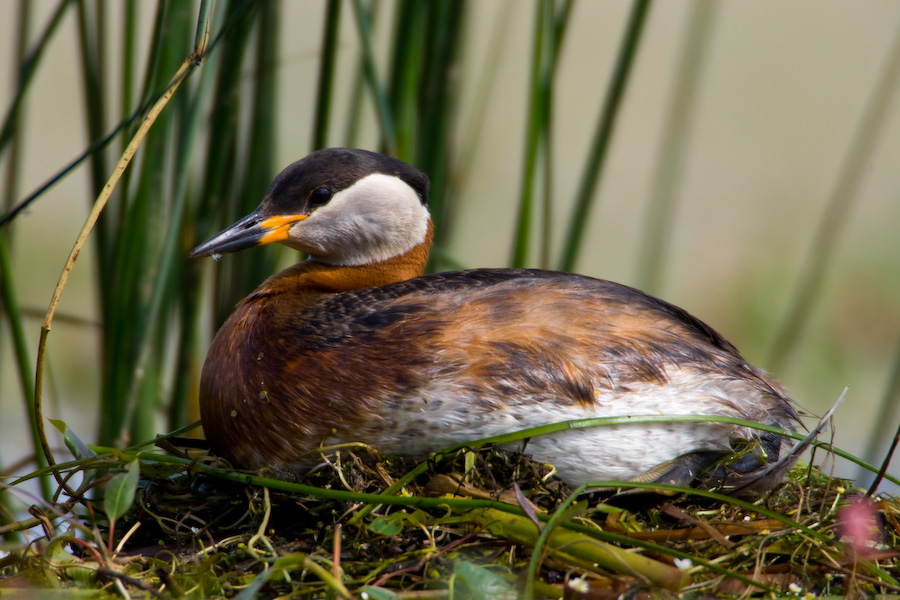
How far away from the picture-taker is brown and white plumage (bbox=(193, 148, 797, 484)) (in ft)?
4.83

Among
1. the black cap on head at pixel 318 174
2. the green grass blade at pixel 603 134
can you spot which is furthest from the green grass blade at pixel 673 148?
the black cap on head at pixel 318 174

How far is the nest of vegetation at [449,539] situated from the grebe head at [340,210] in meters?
0.53

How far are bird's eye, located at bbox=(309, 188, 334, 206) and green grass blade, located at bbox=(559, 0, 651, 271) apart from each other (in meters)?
0.67

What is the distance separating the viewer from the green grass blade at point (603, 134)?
1.98 meters

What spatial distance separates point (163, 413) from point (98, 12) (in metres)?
1.08

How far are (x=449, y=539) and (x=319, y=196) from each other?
2.71 feet

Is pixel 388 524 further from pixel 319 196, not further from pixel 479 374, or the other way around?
pixel 319 196

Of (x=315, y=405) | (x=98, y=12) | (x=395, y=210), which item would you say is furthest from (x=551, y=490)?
(x=98, y=12)

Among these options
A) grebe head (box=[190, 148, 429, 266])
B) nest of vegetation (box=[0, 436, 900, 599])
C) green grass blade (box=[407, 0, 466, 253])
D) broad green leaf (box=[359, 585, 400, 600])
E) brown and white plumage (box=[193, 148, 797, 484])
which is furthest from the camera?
green grass blade (box=[407, 0, 466, 253])

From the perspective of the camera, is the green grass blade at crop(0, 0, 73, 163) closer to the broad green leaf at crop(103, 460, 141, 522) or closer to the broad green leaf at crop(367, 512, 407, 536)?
the broad green leaf at crop(103, 460, 141, 522)

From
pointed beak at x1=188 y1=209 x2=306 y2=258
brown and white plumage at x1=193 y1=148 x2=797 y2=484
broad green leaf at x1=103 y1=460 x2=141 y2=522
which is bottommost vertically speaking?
broad green leaf at x1=103 y1=460 x2=141 y2=522

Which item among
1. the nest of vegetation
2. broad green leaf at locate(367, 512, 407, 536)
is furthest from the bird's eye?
broad green leaf at locate(367, 512, 407, 536)

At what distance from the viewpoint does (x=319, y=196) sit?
1.83m

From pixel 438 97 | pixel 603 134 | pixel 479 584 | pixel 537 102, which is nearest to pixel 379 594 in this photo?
pixel 479 584
